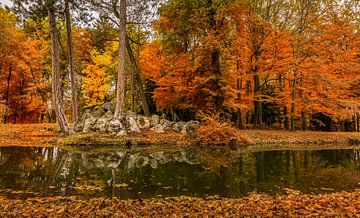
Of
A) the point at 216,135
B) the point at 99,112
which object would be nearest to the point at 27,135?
the point at 99,112

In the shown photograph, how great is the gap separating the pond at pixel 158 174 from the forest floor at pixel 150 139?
2632mm

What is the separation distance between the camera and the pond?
747 cm

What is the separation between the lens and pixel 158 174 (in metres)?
9.50

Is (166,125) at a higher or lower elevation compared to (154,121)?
lower

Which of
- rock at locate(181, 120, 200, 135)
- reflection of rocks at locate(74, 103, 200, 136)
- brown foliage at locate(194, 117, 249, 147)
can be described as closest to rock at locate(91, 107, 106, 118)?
reflection of rocks at locate(74, 103, 200, 136)

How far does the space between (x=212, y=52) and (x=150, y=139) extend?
26.1ft

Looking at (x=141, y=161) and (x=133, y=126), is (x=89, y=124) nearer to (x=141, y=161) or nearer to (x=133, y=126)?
(x=133, y=126)

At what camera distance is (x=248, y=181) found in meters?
8.88

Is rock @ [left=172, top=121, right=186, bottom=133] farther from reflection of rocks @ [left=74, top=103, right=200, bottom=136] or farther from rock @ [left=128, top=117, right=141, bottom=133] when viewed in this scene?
rock @ [left=128, top=117, right=141, bottom=133]

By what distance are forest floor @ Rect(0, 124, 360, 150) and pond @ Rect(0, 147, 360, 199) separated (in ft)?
8.64

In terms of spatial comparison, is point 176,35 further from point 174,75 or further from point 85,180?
point 85,180

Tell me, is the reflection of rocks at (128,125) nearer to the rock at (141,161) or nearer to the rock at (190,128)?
the rock at (190,128)

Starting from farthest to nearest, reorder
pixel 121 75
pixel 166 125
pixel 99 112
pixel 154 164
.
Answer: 1. pixel 99 112
2. pixel 166 125
3. pixel 121 75
4. pixel 154 164

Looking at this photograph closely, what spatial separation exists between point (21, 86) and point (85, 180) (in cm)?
2804
